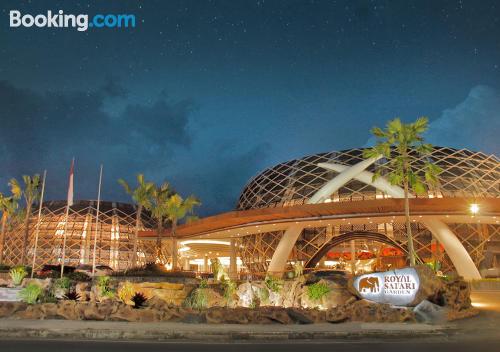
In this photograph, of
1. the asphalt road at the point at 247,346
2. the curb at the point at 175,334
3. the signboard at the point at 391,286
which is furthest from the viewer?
the signboard at the point at 391,286

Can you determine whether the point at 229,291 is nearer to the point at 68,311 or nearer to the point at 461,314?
the point at 68,311

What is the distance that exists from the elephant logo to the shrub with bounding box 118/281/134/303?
12.6 m

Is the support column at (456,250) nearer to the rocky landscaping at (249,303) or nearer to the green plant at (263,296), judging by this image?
the rocky landscaping at (249,303)

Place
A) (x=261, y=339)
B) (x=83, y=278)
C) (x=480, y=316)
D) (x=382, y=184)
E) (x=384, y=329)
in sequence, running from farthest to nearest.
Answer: (x=382, y=184) < (x=83, y=278) < (x=480, y=316) < (x=384, y=329) < (x=261, y=339)

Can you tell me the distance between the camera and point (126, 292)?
25.3 metres

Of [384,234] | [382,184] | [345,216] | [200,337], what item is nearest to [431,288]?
[200,337]

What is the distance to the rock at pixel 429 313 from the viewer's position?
17969mm

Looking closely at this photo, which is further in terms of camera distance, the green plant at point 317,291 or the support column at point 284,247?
the support column at point 284,247

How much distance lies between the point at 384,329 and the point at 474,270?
30.4 metres

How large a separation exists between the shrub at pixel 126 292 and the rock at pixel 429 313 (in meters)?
15.2

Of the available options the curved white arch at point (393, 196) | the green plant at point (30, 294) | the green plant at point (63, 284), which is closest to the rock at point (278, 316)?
the green plant at point (30, 294)

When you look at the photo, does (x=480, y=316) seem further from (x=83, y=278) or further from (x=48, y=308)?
(x=83, y=278)

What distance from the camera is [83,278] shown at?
34.8 m

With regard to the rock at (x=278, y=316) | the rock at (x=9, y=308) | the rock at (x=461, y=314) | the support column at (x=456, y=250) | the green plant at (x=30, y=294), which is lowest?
the rock at (x=461, y=314)
